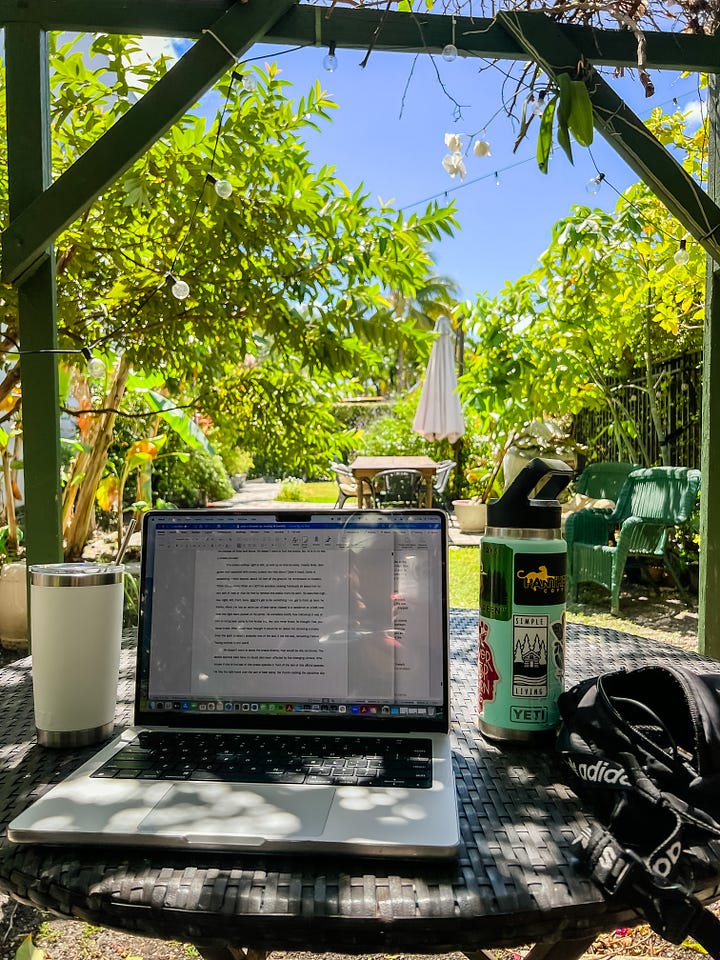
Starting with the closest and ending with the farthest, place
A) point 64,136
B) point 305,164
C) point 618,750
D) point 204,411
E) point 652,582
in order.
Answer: point 618,750 < point 64,136 < point 305,164 < point 204,411 < point 652,582

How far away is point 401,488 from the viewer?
737 cm

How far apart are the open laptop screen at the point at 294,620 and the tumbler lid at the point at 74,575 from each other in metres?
0.07

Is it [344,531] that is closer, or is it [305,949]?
[305,949]

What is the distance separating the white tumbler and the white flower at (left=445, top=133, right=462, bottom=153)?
1343 millimetres

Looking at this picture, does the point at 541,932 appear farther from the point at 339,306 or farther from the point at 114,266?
the point at 114,266

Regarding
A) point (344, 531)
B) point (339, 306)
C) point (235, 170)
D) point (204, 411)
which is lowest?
point (344, 531)

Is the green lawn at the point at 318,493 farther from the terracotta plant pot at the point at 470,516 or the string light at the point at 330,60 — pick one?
the string light at the point at 330,60

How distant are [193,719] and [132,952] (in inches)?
47.0

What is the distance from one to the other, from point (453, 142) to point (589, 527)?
3.70 metres

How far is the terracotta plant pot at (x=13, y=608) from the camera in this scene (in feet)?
12.1

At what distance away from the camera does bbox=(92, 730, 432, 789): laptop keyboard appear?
0.72 metres

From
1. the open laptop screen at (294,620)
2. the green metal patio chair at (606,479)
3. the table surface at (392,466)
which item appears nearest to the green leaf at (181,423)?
the table surface at (392,466)

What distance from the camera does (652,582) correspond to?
5.22 m

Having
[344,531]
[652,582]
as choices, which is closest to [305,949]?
[344,531]
